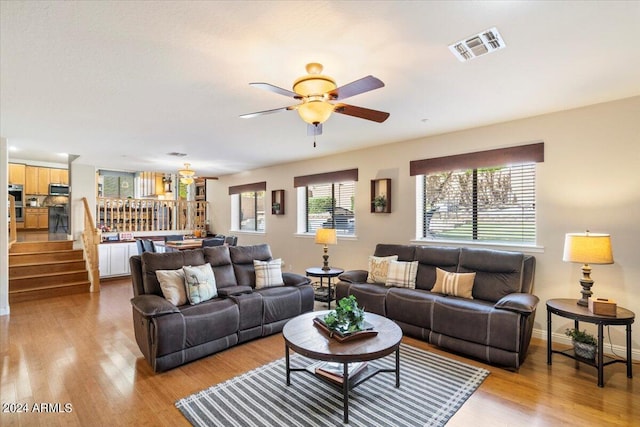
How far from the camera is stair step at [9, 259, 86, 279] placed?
5.69m

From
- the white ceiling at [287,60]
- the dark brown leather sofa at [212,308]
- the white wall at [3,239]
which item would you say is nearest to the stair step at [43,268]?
the white wall at [3,239]

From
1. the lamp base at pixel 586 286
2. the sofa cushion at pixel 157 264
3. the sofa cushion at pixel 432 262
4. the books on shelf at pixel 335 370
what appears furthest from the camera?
the sofa cushion at pixel 432 262

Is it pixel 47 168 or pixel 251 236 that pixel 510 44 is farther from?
pixel 47 168

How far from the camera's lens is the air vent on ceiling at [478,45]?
2.07 m

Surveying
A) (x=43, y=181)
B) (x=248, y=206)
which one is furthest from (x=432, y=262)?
(x=43, y=181)

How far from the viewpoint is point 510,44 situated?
7.17ft

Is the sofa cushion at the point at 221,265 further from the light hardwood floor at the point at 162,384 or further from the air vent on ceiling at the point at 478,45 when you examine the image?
the air vent on ceiling at the point at 478,45

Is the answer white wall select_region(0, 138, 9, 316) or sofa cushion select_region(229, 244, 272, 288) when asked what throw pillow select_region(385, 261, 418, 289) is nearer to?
sofa cushion select_region(229, 244, 272, 288)

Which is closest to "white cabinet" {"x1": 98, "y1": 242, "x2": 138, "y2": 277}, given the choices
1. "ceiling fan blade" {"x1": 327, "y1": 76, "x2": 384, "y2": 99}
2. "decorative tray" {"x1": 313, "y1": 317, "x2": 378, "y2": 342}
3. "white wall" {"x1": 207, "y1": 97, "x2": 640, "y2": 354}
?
"white wall" {"x1": 207, "y1": 97, "x2": 640, "y2": 354}

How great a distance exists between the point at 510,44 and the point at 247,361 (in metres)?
3.46

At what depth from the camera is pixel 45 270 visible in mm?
6023

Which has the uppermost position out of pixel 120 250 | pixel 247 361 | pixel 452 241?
pixel 452 241

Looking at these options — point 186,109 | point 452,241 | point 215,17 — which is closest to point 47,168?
point 186,109

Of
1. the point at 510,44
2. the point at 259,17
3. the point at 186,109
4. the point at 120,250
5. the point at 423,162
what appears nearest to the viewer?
the point at 259,17
